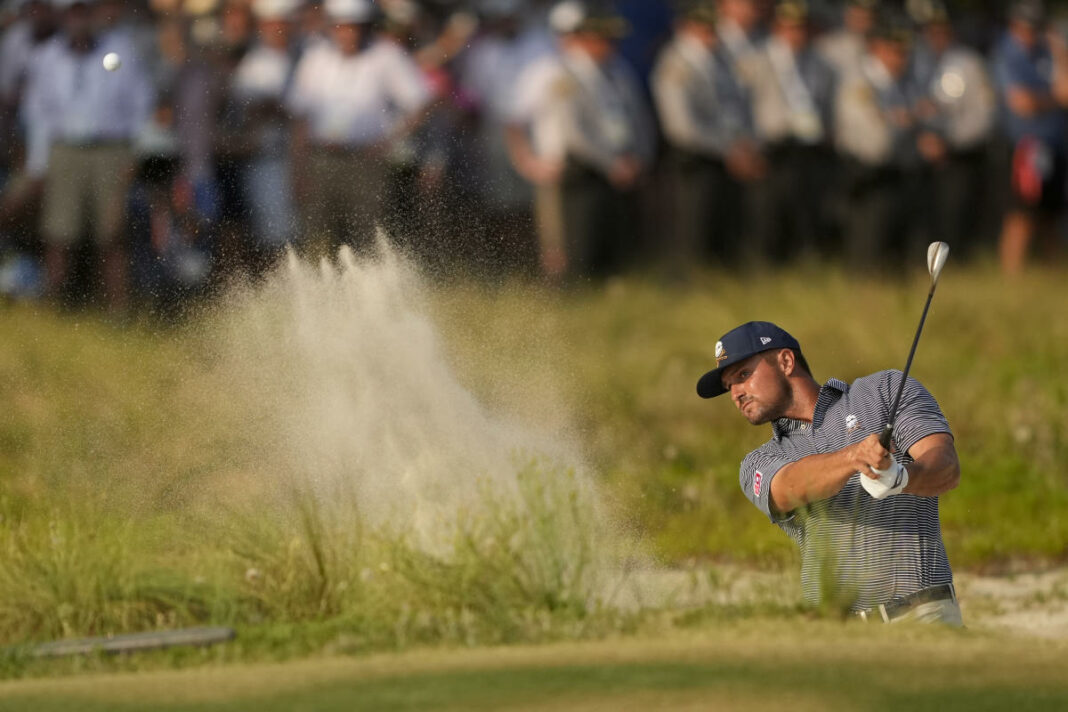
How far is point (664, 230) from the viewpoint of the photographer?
19.0 metres

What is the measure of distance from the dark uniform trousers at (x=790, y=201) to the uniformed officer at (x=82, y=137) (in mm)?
5057

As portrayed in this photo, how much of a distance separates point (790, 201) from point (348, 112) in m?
4.48

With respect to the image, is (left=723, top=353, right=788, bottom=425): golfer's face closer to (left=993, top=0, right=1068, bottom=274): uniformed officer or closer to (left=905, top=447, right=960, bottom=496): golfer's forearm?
(left=905, top=447, right=960, bottom=496): golfer's forearm

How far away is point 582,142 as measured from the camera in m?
17.8

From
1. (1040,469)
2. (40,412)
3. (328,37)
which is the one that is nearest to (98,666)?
(40,412)

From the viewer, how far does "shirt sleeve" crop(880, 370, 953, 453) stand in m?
8.52

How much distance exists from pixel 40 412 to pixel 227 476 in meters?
3.14

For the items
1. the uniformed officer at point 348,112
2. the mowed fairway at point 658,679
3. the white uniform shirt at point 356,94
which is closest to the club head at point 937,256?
the mowed fairway at point 658,679

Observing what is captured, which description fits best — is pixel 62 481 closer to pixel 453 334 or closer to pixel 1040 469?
pixel 453 334

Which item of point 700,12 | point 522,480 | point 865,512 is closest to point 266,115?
point 700,12

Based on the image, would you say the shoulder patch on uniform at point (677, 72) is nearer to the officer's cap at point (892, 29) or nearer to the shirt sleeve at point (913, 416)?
the officer's cap at point (892, 29)

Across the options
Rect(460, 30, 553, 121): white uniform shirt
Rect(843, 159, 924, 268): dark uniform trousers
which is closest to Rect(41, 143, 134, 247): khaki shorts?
Rect(460, 30, 553, 121): white uniform shirt

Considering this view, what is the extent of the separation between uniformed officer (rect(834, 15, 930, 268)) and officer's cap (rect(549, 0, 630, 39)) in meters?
2.63

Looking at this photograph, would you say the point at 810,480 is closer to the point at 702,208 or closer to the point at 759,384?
the point at 759,384
